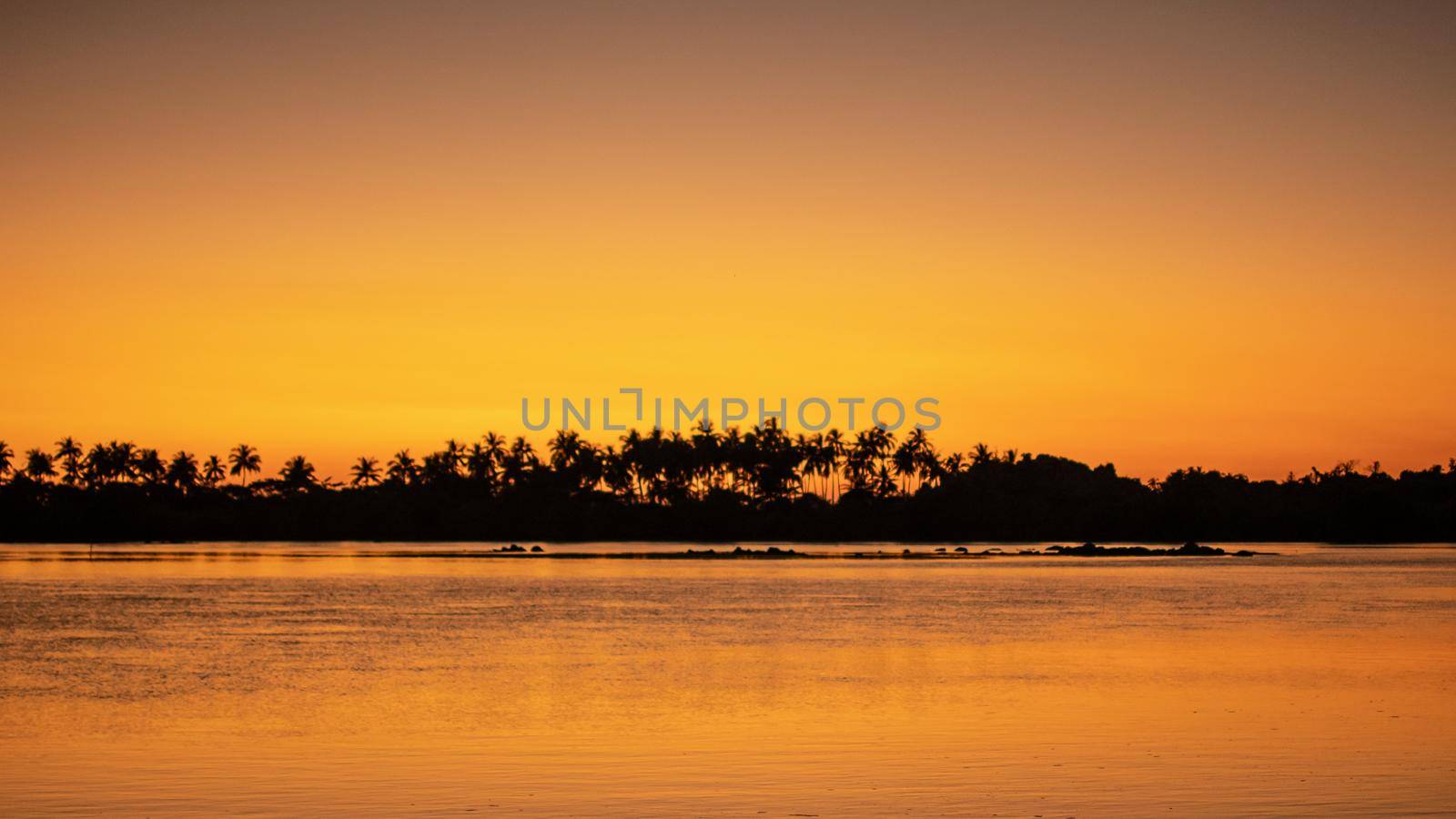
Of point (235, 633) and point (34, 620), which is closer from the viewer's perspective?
point (235, 633)

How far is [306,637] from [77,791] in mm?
28851

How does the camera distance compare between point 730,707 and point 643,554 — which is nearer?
point 730,707

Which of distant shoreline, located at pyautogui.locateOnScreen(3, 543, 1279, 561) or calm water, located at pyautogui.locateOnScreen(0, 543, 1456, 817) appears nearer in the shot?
calm water, located at pyautogui.locateOnScreen(0, 543, 1456, 817)

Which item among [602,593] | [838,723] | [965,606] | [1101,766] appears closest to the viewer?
[1101,766]

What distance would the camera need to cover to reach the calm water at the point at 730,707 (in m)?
20.1

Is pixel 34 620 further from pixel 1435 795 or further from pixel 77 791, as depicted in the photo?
pixel 1435 795

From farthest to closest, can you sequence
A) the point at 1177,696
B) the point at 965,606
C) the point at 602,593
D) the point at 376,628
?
the point at 602,593 → the point at 965,606 → the point at 376,628 → the point at 1177,696

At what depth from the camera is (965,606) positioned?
219ft

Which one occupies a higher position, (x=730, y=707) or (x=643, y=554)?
(x=643, y=554)

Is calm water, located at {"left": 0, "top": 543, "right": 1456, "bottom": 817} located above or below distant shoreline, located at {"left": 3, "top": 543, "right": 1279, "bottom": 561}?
below

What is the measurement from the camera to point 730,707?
30141 mm

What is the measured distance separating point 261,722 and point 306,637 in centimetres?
2159

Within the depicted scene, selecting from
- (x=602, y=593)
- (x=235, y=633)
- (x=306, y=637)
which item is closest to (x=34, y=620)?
(x=235, y=633)

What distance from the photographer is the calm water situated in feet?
66.0
